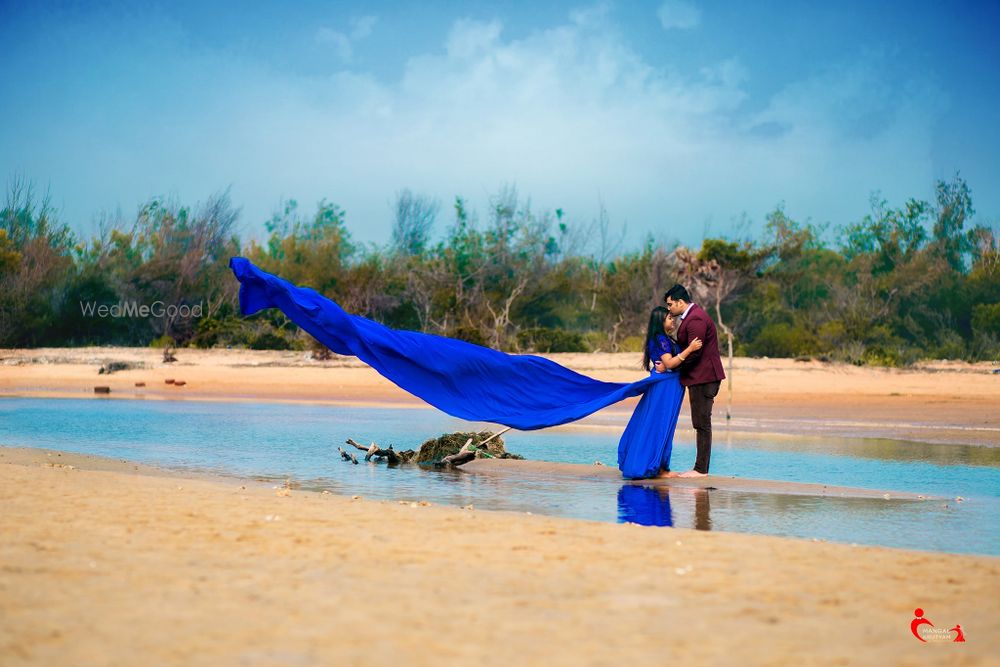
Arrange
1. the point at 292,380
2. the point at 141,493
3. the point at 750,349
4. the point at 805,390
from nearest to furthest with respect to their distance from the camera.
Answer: the point at 141,493 → the point at 805,390 → the point at 292,380 → the point at 750,349

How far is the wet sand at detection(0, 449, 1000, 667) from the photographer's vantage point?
3838mm

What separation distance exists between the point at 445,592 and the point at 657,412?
5017mm

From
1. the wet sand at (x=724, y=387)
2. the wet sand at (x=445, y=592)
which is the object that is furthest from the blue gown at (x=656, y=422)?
the wet sand at (x=724, y=387)

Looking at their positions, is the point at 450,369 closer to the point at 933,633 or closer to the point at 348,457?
the point at 348,457

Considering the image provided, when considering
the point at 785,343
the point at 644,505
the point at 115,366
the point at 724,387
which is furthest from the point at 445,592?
the point at 785,343

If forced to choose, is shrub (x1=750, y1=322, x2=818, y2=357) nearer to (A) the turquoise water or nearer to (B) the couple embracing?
(A) the turquoise water

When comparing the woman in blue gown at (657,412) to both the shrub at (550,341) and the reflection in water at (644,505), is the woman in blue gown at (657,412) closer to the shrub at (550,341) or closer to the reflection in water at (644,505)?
the reflection in water at (644,505)

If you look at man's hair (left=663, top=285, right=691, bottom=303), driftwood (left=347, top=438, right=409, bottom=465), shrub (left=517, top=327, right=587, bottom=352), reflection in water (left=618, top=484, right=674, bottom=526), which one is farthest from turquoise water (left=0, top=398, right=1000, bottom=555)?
shrub (left=517, top=327, right=587, bottom=352)

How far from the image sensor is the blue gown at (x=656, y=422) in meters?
9.44

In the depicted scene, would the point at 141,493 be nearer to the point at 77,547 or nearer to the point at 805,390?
the point at 77,547

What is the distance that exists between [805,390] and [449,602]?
1839cm

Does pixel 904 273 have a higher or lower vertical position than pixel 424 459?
higher

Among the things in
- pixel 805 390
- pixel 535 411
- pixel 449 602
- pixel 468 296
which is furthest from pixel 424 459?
pixel 468 296

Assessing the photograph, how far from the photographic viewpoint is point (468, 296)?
35.3m
